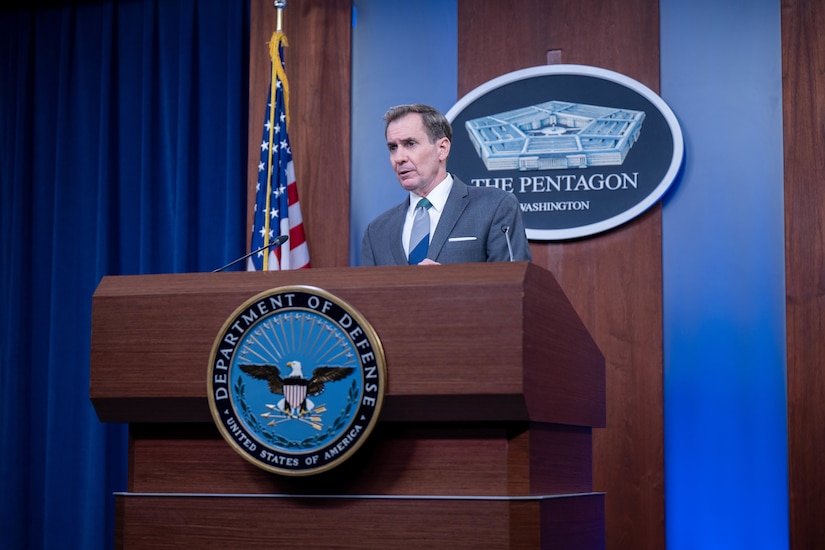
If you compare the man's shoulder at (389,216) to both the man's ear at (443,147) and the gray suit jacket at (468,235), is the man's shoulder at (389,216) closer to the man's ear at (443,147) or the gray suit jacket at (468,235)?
the gray suit jacket at (468,235)

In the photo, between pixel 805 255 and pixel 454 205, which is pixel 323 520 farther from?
pixel 805 255

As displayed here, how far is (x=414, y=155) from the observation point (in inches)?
123

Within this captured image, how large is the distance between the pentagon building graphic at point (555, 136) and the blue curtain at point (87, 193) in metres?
1.35

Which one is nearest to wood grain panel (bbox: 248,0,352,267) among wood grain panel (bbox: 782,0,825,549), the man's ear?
the man's ear

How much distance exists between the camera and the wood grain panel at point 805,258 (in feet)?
12.7

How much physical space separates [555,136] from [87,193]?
8.07 ft

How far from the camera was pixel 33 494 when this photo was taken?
523cm

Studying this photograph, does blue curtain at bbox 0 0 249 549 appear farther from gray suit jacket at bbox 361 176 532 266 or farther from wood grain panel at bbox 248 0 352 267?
gray suit jacket at bbox 361 176 532 266

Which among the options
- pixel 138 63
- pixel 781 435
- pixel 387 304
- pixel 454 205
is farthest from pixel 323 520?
pixel 138 63

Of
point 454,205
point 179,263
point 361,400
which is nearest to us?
point 361,400

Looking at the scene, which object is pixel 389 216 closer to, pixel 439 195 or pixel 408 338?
pixel 439 195

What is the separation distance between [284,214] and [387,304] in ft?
7.81

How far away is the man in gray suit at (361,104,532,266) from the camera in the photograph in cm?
292

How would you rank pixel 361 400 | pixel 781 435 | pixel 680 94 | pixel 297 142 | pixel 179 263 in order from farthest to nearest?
pixel 179 263 → pixel 297 142 → pixel 680 94 → pixel 781 435 → pixel 361 400
